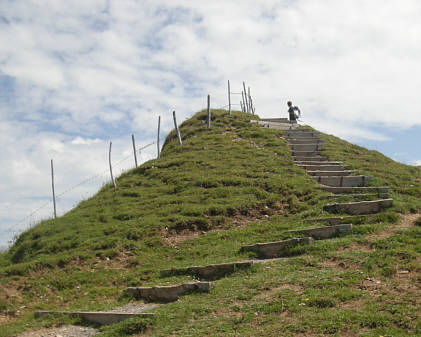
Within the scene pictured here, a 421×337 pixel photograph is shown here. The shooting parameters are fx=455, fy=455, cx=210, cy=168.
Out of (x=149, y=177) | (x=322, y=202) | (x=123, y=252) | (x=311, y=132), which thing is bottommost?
(x=123, y=252)

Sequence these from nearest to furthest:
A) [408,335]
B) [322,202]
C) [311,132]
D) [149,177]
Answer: [408,335], [322,202], [149,177], [311,132]

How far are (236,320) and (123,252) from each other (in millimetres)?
6318

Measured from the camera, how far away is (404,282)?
746 centimetres

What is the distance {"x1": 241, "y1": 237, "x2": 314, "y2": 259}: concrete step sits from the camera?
1034 cm

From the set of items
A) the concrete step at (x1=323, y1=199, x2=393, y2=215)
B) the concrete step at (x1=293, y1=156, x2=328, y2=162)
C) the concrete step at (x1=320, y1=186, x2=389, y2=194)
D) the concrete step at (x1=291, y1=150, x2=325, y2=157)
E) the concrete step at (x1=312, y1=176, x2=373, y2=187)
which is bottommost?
the concrete step at (x1=323, y1=199, x2=393, y2=215)

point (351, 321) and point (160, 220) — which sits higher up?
point (160, 220)

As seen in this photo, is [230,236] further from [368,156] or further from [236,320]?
[368,156]

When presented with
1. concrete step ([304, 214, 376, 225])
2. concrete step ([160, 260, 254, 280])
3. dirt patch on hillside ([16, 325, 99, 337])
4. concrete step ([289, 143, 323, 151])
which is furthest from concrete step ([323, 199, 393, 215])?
concrete step ([289, 143, 323, 151])

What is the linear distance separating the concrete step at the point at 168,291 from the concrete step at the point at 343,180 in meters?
8.61

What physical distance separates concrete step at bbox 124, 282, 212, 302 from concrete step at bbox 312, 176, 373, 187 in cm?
861

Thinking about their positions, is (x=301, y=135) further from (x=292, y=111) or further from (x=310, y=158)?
(x=292, y=111)

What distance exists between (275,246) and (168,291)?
2.72 metres

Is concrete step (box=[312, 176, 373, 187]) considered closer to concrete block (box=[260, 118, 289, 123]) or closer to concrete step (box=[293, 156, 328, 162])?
concrete step (box=[293, 156, 328, 162])

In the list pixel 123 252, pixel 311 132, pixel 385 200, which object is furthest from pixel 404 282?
pixel 311 132
